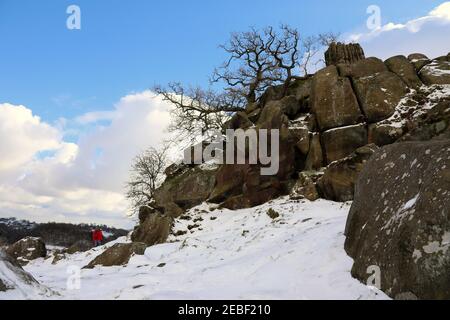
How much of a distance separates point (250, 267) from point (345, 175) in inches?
358

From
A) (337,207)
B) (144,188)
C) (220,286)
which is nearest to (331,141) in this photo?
(337,207)

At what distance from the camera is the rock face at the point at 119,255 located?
1522 centimetres

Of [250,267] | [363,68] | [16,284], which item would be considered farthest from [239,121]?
[16,284]

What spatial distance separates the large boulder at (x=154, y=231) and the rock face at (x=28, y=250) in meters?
9.08

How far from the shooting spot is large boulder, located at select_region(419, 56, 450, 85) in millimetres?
21906

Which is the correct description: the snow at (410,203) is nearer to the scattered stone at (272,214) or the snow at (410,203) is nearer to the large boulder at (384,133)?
the scattered stone at (272,214)

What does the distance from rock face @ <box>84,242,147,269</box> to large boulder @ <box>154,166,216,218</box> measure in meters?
8.48

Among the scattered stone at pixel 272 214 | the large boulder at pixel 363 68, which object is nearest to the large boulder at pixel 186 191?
the scattered stone at pixel 272 214

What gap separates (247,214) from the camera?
20281 millimetres

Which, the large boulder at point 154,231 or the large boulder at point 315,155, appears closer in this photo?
the large boulder at point 154,231

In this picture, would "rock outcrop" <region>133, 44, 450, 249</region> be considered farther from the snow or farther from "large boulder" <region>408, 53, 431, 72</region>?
the snow

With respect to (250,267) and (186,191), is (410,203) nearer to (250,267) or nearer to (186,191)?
(250,267)

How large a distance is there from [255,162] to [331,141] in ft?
14.0

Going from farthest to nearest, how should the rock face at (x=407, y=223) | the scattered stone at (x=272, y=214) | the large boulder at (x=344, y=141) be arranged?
1. the large boulder at (x=344, y=141)
2. the scattered stone at (x=272, y=214)
3. the rock face at (x=407, y=223)
